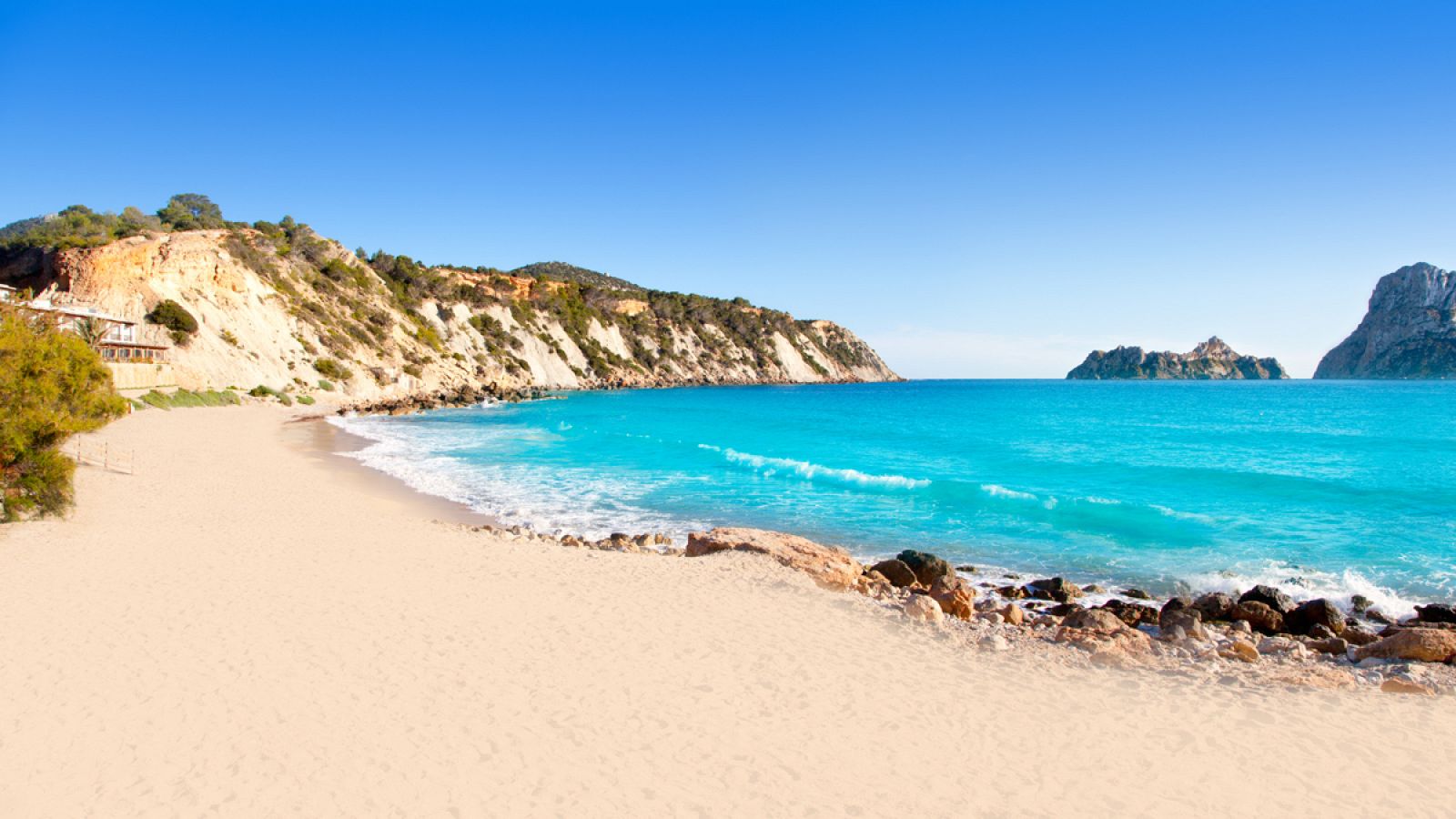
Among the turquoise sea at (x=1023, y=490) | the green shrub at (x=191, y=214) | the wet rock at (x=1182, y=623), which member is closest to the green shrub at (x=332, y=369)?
the turquoise sea at (x=1023, y=490)

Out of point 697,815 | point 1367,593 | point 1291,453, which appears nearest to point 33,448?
point 697,815

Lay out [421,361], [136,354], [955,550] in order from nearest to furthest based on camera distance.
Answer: [955,550] → [136,354] → [421,361]

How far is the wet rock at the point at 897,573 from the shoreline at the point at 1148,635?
2.3 inches

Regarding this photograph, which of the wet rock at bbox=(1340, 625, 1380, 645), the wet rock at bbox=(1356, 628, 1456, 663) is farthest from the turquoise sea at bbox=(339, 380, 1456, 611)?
the wet rock at bbox=(1356, 628, 1456, 663)

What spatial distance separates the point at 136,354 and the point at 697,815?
4982cm

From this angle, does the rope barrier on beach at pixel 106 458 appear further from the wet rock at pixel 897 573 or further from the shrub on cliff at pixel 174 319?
the shrub on cliff at pixel 174 319

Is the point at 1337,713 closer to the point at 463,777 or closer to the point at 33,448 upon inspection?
the point at 463,777

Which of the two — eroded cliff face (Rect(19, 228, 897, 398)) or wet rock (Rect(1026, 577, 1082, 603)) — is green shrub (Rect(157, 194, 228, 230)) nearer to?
eroded cliff face (Rect(19, 228, 897, 398))

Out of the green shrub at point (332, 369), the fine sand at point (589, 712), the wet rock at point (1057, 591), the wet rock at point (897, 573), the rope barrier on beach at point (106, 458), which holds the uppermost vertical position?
the green shrub at point (332, 369)

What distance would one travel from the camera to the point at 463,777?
568cm

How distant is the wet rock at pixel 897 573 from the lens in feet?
42.3

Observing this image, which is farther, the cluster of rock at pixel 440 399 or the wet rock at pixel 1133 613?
the cluster of rock at pixel 440 399

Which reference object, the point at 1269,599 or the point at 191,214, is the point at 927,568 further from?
the point at 191,214

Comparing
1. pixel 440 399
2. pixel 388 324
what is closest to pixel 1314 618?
pixel 440 399
